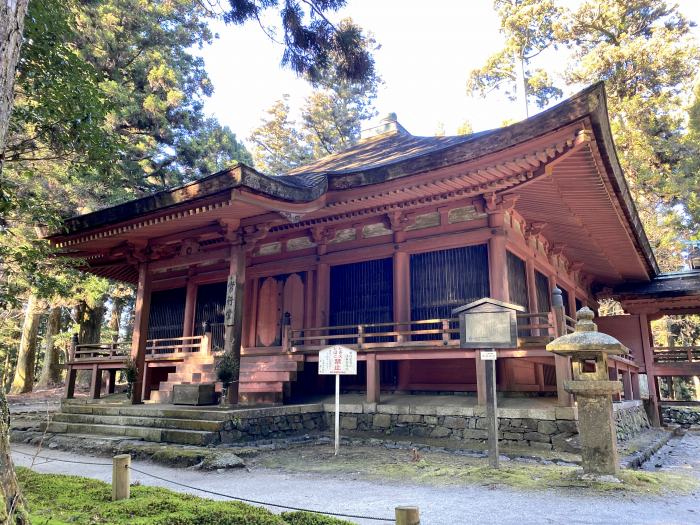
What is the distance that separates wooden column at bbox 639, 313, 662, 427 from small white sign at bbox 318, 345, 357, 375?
12077 mm

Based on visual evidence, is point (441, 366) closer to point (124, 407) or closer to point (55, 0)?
point (124, 407)

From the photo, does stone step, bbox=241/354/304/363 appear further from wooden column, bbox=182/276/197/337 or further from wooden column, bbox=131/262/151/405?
wooden column, bbox=182/276/197/337

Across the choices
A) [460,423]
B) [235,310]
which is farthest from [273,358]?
[460,423]

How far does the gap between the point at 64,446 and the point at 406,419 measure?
6382 millimetres

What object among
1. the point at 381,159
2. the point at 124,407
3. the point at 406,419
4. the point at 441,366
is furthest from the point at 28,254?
the point at 381,159

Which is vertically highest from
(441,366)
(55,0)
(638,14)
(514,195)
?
(638,14)

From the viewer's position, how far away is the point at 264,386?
10.6 metres

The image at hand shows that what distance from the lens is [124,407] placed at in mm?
9914

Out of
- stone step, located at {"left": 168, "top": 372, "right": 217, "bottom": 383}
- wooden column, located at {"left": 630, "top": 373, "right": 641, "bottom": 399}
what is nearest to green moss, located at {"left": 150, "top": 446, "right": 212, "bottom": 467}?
stone step, located at {"left": 168, "top": 372, "right": 217, "bottom": 383}

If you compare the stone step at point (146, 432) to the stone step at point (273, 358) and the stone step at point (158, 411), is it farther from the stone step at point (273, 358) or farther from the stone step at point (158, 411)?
the stone step at point (273, 358)

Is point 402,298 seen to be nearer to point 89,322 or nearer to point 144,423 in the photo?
point 144,423

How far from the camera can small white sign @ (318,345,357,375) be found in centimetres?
827

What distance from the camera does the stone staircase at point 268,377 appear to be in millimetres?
10484

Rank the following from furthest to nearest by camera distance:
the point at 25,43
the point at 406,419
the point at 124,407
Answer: the point at 124,407, the point at 406,419, the point at 25,43
